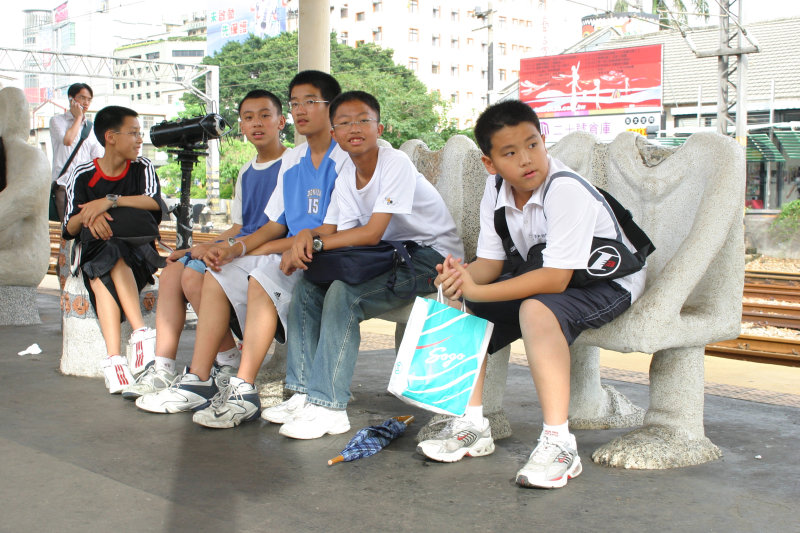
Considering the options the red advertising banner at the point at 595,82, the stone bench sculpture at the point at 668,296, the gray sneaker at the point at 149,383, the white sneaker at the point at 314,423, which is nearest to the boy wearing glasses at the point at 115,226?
the gray sneaker at the point at 149,383

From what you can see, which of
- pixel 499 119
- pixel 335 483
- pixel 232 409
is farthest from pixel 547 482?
pixel 232 409

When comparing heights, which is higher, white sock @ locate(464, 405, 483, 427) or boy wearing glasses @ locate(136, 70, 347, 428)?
boy wearing glasses @ locate(136, 70, 347, 428)

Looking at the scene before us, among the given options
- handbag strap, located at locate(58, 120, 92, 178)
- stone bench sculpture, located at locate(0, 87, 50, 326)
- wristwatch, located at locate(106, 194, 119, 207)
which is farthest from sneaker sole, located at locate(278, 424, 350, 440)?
handbag strap, located at locate(58, 120, 92, 178)

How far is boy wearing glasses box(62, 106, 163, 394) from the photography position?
429cm

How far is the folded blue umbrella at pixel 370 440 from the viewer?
306 centimetres

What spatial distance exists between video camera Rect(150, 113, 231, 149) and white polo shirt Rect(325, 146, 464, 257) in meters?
1.72

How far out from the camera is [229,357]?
418 cm

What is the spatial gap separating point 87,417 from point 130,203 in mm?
1193

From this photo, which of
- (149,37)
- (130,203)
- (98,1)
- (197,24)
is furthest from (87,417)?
(98,1)

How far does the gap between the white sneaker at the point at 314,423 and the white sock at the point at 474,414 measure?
54cm

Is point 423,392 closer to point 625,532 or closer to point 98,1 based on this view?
point 625,532

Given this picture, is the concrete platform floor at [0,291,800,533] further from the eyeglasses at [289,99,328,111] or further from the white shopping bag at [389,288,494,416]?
the eyeglasses at [289,99,328,111]

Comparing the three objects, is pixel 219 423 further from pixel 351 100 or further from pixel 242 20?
pixel 242 20

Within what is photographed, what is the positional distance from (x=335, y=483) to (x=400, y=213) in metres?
1.23
